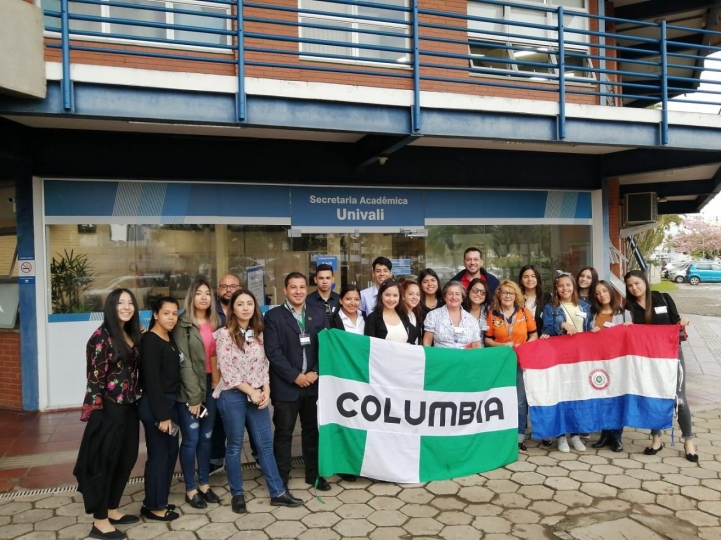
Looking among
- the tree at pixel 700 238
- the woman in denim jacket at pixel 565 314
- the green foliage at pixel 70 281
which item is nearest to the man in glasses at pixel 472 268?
the woman in denim jacket at pixel 565 314

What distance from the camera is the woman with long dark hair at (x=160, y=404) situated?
3572 mm

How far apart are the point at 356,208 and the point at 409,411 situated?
4126 mm

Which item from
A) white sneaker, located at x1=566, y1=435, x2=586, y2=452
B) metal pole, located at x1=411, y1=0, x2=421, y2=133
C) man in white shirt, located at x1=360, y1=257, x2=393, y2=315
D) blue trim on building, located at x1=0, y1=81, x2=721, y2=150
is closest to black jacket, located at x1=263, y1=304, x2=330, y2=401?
man in white shirt, located at x1=360, y1=257, x2=393, y2=315

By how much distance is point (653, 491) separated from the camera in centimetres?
415

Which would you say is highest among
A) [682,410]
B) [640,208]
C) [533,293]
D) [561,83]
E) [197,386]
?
[561,83]

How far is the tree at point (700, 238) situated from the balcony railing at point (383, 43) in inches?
2191

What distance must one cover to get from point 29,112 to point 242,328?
316 centimetres

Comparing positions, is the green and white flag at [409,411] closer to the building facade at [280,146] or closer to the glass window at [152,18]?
the building facade at [280,146]

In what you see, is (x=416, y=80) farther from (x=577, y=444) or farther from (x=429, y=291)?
(x=577, y=444)

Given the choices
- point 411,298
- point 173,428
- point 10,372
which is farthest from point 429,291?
point 10,372

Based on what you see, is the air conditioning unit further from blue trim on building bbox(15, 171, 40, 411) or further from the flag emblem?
blue trim on building bbox(15, 171, 40, 411)

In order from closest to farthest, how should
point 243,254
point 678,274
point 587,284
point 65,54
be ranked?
point 65,54, point 587,284, point 243,254, point 678,274

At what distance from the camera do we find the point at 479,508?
3.94 m

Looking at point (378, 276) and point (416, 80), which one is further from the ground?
point (416, 80)
